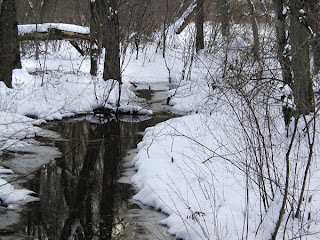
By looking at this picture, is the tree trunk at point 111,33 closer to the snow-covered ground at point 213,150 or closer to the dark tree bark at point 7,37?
the snow-covered ground at point 213,150

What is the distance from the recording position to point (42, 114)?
11820mm

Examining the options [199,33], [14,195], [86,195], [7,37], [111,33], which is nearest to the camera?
[14,195]

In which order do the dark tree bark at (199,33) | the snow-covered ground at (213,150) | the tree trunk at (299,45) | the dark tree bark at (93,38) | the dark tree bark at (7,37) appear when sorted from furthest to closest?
the dark tree bark at (199,33) → the dark tree bark at (93,38) → the dark tree bark at (7,37) → the tree trunk at (299,45) → the snow-covered ground at (213,150)

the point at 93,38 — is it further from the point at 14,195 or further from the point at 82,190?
the point at 14,195

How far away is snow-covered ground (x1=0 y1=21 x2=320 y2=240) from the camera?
4.91 m

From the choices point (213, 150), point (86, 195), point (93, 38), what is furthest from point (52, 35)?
point (86, 195)

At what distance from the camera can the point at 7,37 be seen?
12492 millimetres

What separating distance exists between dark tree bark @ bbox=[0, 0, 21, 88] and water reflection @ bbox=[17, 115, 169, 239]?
104 inches

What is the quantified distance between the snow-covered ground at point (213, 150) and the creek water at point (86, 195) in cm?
29

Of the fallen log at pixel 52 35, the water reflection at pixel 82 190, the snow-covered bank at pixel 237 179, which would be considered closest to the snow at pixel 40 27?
the fallen log at pixel 52 35

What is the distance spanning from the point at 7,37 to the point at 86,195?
712 centimetres

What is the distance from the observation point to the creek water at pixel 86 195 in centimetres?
561

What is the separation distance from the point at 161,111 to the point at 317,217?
334 inches

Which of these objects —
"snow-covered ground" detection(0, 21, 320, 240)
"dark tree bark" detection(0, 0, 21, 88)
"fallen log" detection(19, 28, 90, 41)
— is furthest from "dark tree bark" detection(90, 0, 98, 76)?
"dark tree bark" detection(0, 0, 21, 88)
